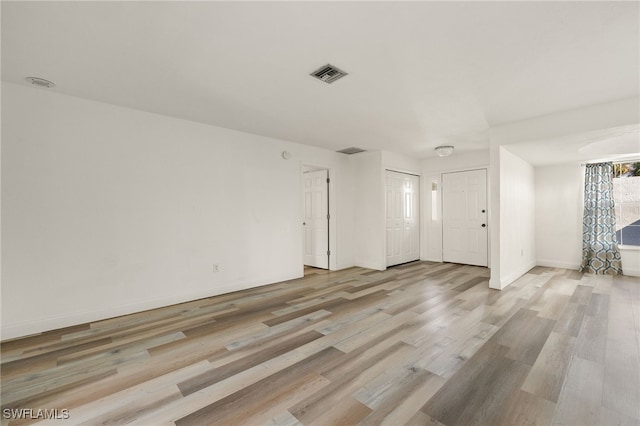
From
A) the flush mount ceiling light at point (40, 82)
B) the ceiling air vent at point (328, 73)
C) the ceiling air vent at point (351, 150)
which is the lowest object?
the ceiling air vent at point (351, 150)

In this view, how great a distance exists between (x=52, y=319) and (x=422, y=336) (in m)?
3.87

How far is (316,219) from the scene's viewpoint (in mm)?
6195

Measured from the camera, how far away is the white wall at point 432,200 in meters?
6.44

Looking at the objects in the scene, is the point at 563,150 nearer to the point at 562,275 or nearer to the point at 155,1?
the point at 562,275

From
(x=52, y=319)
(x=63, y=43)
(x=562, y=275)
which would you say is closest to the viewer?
(x=63, y=43)

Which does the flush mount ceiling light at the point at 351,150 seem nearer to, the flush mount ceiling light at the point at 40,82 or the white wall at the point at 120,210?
the white wall at the point at 120,210

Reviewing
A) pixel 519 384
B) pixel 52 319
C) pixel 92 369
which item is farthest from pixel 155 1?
pixel 519 384

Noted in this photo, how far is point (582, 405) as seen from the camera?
1723mm

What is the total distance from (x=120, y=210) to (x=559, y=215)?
7969 mm

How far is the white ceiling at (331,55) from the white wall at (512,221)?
1.17m

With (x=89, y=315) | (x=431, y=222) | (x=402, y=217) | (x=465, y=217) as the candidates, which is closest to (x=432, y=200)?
(x=431, y=222)

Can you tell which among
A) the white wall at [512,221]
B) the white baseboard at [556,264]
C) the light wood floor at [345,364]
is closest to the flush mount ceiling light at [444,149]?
the white wall at [512,221]

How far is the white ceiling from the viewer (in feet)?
6.02

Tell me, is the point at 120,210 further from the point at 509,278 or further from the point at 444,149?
the point at 509,278
